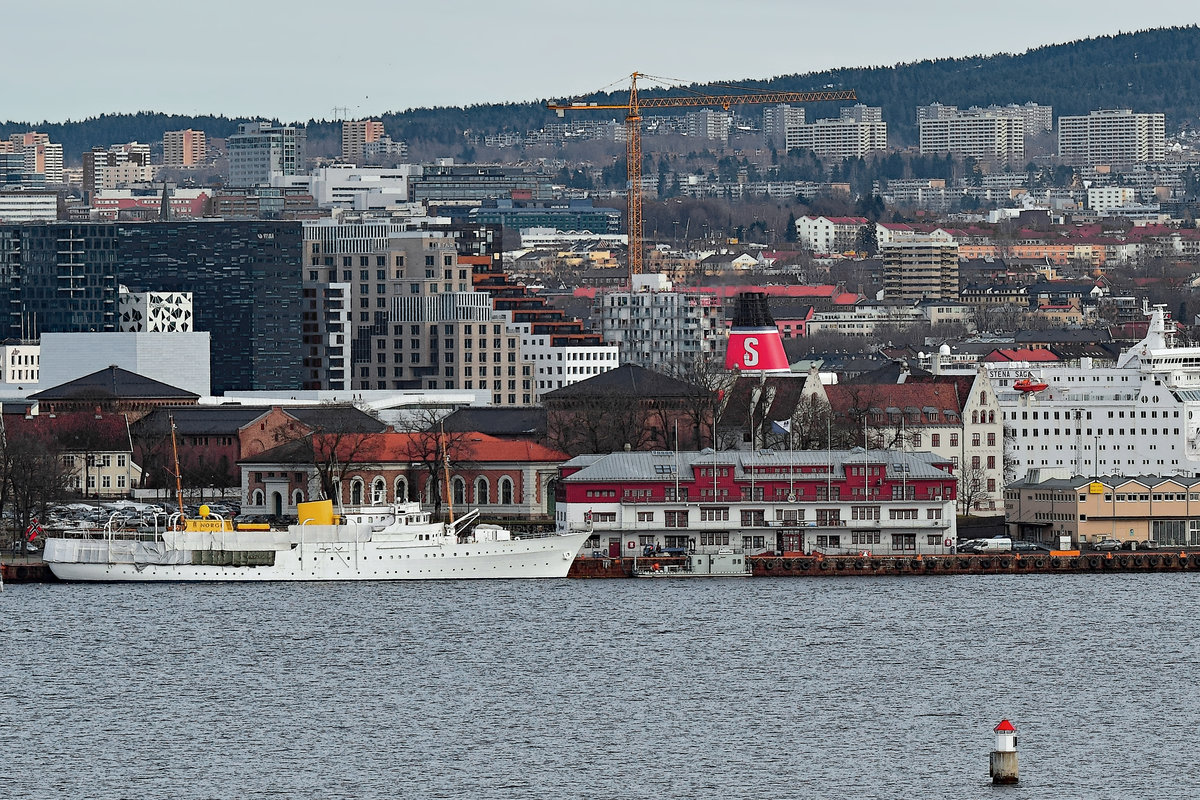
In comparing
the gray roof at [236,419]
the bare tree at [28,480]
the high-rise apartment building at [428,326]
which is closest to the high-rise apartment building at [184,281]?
the high-rise apartment building at [428,326]

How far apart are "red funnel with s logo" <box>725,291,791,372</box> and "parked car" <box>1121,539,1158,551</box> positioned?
28.0m

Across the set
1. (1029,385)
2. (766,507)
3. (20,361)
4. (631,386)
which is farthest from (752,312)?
(20,361)

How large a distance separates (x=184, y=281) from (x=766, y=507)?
76902mm

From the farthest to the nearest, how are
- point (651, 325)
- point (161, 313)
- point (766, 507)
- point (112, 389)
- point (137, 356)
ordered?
point (651, 325), point (161, 313), point (137, 356), point (112, 389), point (766, 507)

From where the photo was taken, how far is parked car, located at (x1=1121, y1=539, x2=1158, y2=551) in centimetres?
8425

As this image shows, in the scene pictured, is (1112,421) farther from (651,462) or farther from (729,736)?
(729,736)

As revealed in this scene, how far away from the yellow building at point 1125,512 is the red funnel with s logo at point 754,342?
2625cm

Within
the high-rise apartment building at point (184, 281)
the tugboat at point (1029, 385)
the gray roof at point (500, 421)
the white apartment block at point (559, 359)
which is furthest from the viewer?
the high-rise apartment building at point (184, 281)

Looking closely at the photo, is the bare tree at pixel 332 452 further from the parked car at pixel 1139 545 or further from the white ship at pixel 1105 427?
the parked car at pixel 1139 545

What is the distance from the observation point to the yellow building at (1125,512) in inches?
3366

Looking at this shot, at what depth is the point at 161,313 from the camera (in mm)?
151125

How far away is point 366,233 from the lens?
15900cm

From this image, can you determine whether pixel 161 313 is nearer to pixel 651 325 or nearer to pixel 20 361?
pixel 20 361

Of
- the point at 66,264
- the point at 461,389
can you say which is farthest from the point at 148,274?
the point at 461,389
